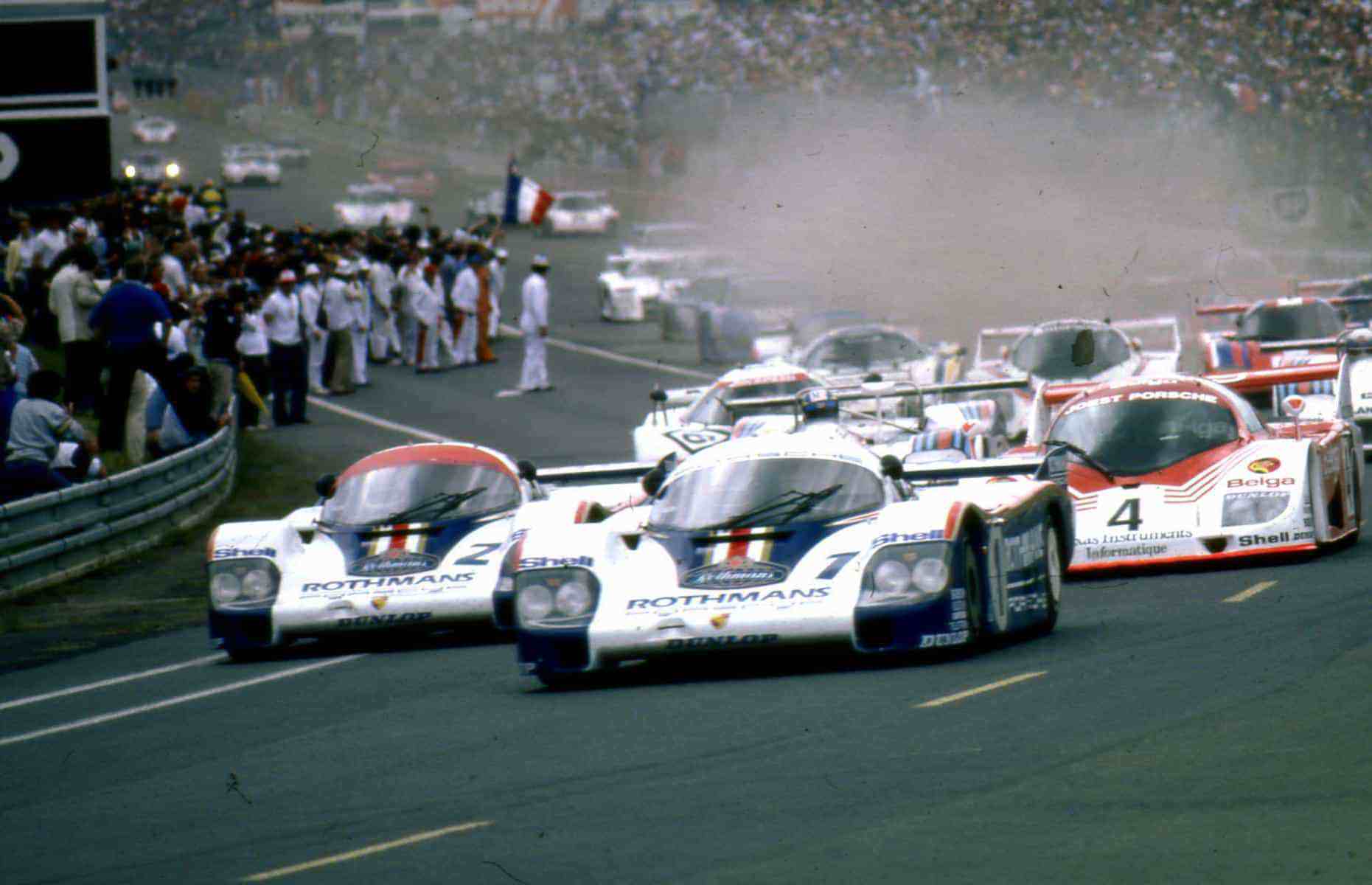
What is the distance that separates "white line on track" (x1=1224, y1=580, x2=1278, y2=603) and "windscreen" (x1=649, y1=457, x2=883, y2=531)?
223cm

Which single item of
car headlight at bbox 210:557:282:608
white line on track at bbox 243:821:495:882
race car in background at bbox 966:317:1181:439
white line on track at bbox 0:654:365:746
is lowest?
race car in background at bbox 966:317:1181:439

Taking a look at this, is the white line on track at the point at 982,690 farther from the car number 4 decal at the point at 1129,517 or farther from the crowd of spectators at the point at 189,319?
the crowd of spectators at the point at 189,319

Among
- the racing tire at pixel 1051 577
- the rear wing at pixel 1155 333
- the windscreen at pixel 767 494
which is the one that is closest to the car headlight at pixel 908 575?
the windscreen at pixel 767 494

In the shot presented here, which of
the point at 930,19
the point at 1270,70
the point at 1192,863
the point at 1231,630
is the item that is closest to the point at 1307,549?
the point at 1231,630

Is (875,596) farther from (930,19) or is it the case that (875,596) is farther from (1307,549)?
(930,19)

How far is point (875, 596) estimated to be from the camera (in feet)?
33.6

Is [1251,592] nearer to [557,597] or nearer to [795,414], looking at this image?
[557,597]

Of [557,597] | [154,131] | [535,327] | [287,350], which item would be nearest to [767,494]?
[557,597]

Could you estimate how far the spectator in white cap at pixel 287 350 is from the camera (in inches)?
1045

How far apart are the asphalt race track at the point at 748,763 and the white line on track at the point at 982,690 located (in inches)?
0.9

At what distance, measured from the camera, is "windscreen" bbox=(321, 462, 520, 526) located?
13422 millimetres

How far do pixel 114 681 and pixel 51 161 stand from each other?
12.6ft

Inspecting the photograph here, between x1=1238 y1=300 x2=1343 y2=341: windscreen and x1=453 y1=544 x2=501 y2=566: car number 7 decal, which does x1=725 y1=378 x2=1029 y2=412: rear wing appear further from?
x1=1238 y1=300 x2=1343 y2=341: windscreen

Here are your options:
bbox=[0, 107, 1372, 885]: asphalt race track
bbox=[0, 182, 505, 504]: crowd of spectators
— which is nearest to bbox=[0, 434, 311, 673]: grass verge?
bbox=[0, 182, 505, 504]: crowd of spectators
